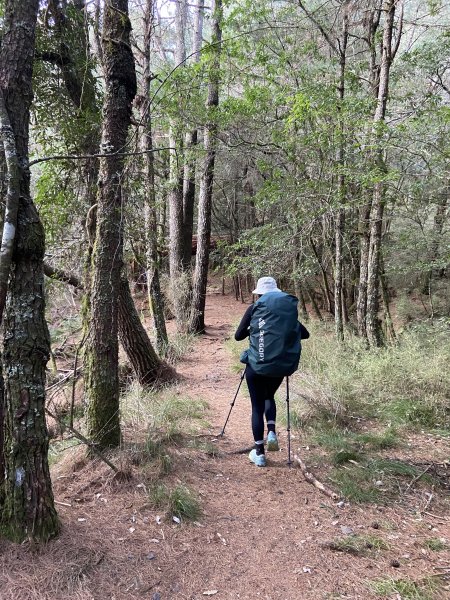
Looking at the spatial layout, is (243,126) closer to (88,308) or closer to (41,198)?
(41,198)

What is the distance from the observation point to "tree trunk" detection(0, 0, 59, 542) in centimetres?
250

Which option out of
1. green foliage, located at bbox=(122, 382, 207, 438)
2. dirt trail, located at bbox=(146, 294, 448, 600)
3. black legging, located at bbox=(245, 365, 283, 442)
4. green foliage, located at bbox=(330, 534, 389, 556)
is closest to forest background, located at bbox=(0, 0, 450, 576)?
green foliage, located at bbox=(122, 382, 207, 438)

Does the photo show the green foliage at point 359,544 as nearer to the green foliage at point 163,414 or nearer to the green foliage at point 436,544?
the green foliage at point 436,544

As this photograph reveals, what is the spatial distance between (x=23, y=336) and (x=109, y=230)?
4.90 feet

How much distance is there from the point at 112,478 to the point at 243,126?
893 cm

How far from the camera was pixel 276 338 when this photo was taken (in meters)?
3.95

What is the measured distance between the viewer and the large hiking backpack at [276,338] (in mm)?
3945

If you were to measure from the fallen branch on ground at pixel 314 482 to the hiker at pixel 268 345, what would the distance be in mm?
391

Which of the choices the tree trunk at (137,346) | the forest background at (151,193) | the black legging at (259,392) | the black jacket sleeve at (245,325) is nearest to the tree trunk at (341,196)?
the forest background at (151,193)

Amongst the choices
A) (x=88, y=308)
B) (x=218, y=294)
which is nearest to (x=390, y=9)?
(x=88, y=308)

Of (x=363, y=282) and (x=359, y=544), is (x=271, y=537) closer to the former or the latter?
(x=359, y=544)

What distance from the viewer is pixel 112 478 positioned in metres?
3.53

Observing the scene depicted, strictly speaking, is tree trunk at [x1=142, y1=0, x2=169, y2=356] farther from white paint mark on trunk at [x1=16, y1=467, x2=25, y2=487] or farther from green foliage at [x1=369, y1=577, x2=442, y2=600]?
green foliage at [x1=369, y1=577, x2=442, y2=600]

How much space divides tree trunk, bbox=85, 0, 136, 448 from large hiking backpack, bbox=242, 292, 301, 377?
1.41 metres
